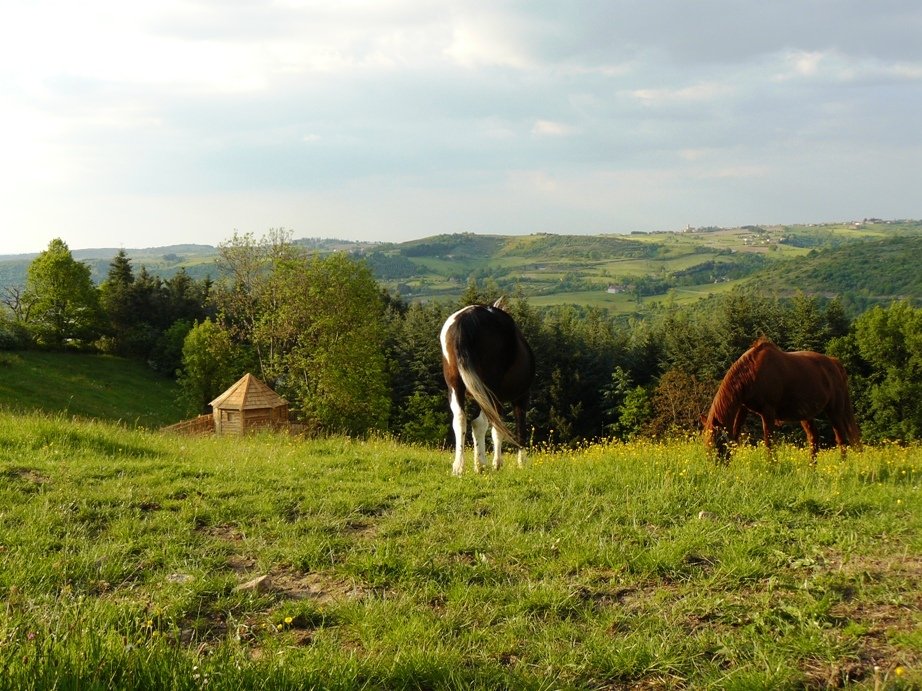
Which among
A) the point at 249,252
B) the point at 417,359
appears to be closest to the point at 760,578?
the point at 249,252

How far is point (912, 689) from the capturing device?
3.63 metres

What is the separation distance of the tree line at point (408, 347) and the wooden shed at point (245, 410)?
8.19 ft

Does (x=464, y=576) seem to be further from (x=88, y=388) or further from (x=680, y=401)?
(x=88, y=388)

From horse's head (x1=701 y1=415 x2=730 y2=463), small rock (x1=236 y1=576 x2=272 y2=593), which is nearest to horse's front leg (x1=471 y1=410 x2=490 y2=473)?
horse's head (x1=701 y1=415 x2=730 y2=463)

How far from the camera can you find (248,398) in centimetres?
3634

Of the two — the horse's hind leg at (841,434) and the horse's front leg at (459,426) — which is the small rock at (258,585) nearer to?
the horse's front leg at (459,426)

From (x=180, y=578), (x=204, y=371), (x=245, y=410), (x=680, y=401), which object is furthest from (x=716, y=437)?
(x=204, y=371)

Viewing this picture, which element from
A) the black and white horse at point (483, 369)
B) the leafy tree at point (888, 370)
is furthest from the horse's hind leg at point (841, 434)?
the leafy tree at point (888, 370)

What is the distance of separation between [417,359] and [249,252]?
16624 millimetres

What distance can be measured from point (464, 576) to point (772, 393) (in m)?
6.72

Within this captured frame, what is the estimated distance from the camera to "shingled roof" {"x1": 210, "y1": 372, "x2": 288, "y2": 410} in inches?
1425

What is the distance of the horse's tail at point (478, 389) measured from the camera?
775 cm

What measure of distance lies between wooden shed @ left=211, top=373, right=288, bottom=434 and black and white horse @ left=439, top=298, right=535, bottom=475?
28.9 m

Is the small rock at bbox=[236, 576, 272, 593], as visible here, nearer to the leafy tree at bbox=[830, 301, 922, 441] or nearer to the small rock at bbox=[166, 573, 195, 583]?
the small rock at bbox=[166, 573, 195, 583]
